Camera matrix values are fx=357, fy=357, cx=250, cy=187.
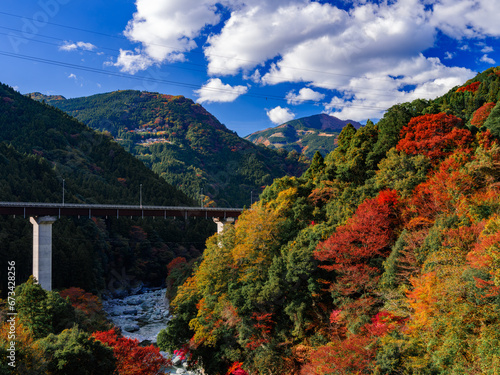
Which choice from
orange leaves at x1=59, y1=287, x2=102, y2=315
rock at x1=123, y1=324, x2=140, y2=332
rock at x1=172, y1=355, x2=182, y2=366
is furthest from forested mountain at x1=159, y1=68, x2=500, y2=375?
orange leaves at x1=59, y1=287, x2=102, y2=315

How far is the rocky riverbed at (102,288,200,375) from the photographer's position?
3679 cm

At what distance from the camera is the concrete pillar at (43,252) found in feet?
130

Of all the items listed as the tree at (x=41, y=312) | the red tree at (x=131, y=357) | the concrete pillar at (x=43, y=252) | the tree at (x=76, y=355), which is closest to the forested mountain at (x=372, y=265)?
the red tree at (x=131, y=357)

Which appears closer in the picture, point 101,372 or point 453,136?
Result: point 101,372

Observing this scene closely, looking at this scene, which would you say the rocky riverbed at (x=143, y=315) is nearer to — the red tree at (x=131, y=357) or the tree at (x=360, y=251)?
the red tree at (x=131, y=357)

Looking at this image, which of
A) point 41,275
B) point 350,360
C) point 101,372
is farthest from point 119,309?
point 350,360

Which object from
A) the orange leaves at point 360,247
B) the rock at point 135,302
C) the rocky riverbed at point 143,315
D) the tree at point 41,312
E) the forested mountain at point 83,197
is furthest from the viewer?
the rock at point 135,302

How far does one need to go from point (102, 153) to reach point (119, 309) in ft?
218

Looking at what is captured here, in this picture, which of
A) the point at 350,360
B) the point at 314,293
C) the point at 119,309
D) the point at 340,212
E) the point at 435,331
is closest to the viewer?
the point at 435,331

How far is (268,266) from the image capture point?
1054 inches

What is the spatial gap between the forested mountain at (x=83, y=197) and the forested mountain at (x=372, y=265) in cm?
2801

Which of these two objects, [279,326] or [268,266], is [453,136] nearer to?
[268,266]

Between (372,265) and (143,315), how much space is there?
1357 inches

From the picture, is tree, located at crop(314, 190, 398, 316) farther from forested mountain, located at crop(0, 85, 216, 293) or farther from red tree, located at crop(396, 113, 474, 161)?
forested mountain, located at crop(0, 85, 216, 293)
